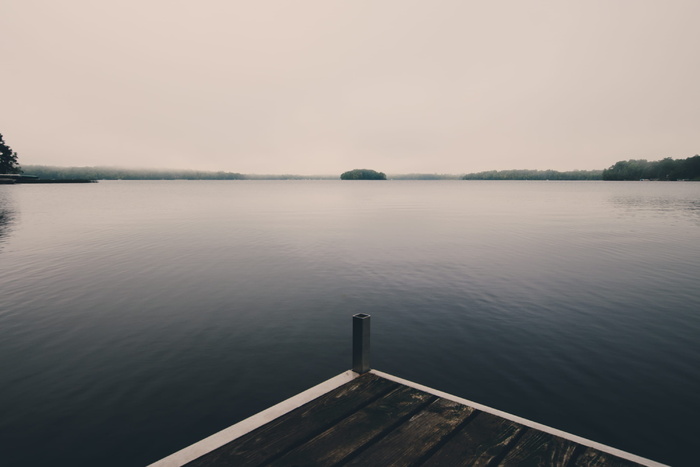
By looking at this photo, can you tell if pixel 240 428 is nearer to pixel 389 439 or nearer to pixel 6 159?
pixel 389 439

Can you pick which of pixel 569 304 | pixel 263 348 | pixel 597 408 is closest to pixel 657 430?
pixel 597 408

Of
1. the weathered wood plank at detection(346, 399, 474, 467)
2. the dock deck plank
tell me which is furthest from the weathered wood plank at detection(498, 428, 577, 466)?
the weathered wood plank at detection(346, 399, 474, 467)

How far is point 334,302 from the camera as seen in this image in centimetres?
1686

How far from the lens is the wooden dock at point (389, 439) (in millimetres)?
5336

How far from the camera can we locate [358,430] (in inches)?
237

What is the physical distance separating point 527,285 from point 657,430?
11.6 m

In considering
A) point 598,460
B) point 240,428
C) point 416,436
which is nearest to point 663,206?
point 598,460

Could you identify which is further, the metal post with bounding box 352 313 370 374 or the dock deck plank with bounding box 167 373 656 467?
the metal post with bounding box 352 313 370 374

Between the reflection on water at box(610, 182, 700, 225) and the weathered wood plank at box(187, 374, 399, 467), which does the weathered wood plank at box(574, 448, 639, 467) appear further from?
the reflection on water at box(610, 182, 700, 225)

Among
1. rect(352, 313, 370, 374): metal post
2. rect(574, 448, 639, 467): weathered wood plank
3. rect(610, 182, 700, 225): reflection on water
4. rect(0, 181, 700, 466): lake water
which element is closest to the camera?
rect(574, 448, 639, 467): weathered wood plank

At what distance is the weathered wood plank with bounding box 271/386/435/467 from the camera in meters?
5.38

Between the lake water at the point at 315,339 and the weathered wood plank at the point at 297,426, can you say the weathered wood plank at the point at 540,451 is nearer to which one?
the weathered wood plank at the point at 297,426

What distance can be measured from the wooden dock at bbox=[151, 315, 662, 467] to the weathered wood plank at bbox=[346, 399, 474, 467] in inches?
0.6

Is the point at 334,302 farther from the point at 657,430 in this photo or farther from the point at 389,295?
the point at 657,430
